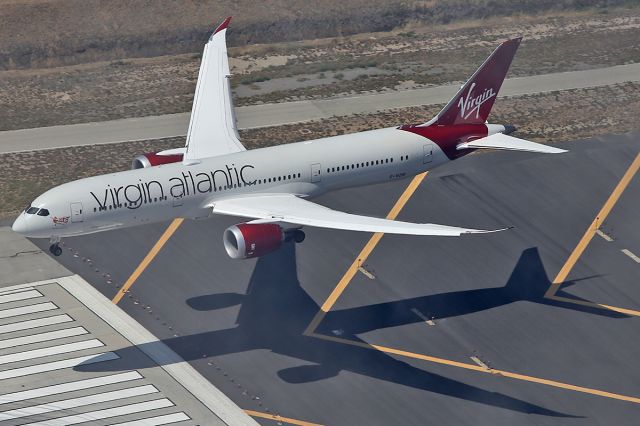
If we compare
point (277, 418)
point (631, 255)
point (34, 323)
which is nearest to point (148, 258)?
point (34, 323)

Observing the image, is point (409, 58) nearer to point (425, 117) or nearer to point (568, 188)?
point (425, 117)

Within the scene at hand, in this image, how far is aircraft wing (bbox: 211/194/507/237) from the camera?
72.9 metres

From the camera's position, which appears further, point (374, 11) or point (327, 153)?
point (374, 11)

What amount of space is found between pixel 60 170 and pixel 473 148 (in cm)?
3224

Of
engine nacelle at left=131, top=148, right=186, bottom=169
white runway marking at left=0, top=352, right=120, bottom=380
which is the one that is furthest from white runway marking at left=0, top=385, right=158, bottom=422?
engine nacelle at left=131, top=148, right=186, bottom=169

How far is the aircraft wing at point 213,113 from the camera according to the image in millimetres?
85875

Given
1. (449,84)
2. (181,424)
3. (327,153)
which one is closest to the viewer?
(181,424)

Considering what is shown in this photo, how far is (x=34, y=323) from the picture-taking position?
75.6 m

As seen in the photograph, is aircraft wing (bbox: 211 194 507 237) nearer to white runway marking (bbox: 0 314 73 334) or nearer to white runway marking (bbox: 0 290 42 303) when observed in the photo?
white runway marking (bbox: 0 314 73 334)

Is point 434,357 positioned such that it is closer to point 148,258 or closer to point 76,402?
point 76,402

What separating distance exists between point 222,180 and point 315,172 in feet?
22.2

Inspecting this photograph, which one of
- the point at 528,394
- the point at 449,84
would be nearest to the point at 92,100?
the point at 449,84

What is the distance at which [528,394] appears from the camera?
7081 cm

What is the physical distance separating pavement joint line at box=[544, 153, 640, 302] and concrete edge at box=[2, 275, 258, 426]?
77.1 feet
